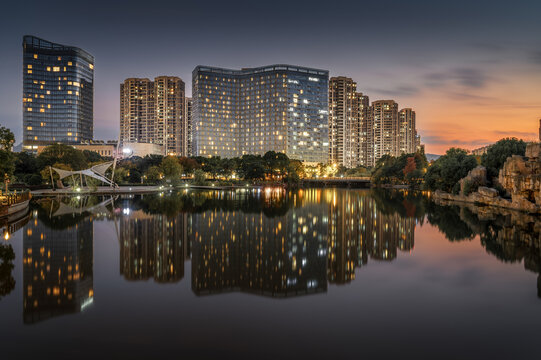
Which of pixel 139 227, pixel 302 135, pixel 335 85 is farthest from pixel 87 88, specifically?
pixel 139 227

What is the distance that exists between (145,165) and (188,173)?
13037 millimetres

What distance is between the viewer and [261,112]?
542 feet

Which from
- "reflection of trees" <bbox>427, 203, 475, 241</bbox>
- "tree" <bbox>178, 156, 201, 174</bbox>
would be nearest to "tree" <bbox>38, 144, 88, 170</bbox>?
"tree" <bbox>178, 156, 201, 174</bbox>

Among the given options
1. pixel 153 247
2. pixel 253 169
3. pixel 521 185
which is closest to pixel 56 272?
pixel 153 247

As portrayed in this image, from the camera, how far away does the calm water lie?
754cm

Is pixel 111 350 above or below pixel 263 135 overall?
below

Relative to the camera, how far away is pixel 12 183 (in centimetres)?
5666

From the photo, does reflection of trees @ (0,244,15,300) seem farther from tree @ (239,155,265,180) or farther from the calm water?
tree @ (239,155,265,180)

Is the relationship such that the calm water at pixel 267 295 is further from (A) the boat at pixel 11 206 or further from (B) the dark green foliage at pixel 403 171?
(B) the dark green foliage at pixel 403 171

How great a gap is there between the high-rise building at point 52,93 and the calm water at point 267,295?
554 feet

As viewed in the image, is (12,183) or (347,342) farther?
(12,183)

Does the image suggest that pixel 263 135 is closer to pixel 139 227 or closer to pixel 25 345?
pixel 139 227

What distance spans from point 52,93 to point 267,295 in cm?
19026

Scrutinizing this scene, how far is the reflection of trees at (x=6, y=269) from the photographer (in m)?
10.6
